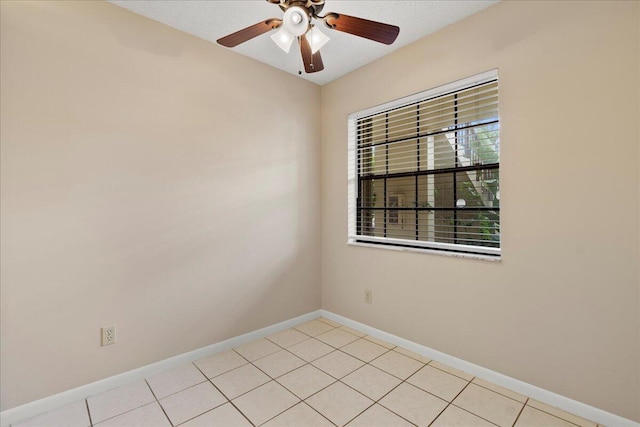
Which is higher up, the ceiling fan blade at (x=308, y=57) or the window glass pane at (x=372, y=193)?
the ceiling fan blade at (x=308, y=57)

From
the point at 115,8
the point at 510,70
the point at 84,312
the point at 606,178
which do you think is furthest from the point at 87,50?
the point at 606,178

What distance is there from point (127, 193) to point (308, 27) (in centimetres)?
166

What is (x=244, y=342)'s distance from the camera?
2791 millimetres

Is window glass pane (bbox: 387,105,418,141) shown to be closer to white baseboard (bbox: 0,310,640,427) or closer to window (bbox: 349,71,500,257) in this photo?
window (bbox: 349,71,500,257)

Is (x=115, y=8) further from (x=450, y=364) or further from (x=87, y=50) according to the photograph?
(x=450, y=364)

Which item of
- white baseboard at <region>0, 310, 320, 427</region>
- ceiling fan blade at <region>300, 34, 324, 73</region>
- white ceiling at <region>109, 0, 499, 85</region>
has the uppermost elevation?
white ceiling at <region>109, 0, 499, 85</region>

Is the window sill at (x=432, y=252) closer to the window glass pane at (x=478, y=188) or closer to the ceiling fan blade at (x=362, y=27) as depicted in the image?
the window glass pane at (x=478, y=188)

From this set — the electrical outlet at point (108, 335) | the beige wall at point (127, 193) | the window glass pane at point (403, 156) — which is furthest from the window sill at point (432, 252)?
the electrical outlet at point (108, 335)

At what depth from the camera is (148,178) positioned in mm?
2268

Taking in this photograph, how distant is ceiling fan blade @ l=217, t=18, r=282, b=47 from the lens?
173 cm

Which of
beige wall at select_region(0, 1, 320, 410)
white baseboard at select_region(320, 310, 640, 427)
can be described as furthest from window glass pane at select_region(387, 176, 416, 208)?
white baseboard at select_region(320, 310, 640, 427)

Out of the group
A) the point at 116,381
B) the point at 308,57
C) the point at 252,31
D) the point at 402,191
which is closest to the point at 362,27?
the point at 308,57

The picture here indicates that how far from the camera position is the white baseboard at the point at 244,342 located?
1.75m

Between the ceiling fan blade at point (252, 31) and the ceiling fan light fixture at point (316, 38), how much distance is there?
21 centimetres
